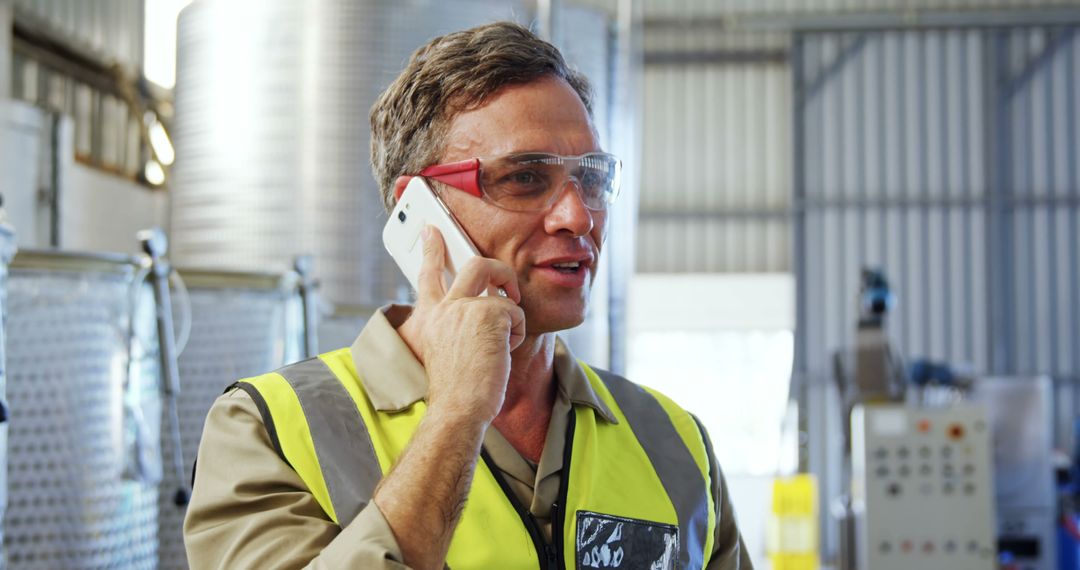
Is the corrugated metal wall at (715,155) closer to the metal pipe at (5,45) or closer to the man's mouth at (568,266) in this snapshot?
the metal pipe at (5,45)

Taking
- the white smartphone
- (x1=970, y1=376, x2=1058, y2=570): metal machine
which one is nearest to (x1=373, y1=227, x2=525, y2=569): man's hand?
the white smartphone

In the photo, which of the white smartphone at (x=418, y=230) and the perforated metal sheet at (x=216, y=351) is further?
the perforated metal sheet at (x=216, y=351)

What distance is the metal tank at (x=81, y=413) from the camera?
2.84m

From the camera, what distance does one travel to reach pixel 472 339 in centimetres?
149

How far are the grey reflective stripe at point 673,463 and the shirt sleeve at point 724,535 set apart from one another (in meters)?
0.08

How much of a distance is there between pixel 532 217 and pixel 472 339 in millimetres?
→ 306

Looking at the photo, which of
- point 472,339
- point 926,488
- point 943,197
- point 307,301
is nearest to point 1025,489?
point 926,488

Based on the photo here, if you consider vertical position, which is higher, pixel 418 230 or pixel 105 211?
pixel 105 211

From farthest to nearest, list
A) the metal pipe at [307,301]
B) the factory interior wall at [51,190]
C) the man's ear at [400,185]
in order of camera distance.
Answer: the factory interior wall at [51,190], the metal pipe at [307,301], the man's ear at [400,185]

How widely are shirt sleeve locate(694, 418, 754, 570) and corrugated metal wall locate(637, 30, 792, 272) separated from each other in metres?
12.4

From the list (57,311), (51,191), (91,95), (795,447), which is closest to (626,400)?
(57,311)

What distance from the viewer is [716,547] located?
75.4 inches

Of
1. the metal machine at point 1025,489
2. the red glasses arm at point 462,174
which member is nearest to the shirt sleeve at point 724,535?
the red glasses arm at point 462,174

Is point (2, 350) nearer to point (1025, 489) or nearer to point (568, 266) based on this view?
point (568, 266)
